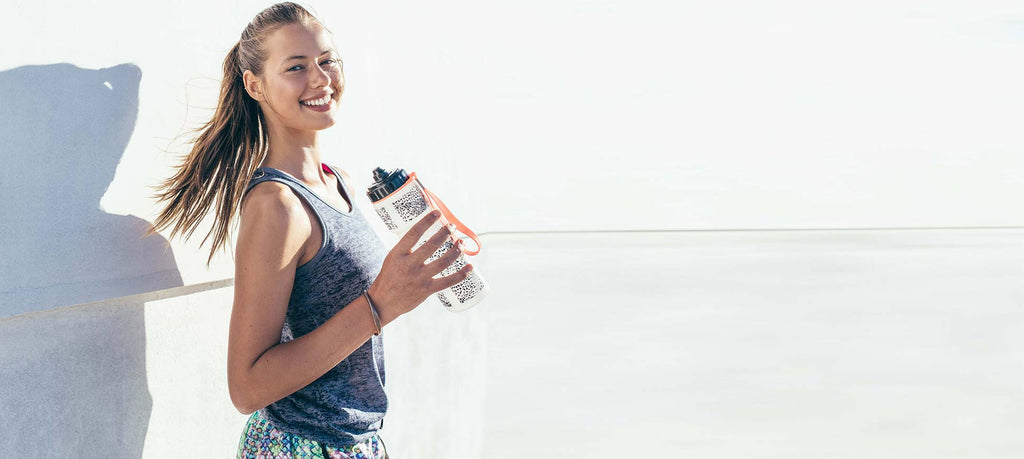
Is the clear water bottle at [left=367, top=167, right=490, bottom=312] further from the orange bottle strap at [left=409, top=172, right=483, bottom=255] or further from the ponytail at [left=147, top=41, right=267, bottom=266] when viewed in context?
the ponytail at [left=147, top=41, right=267, bottom=266]

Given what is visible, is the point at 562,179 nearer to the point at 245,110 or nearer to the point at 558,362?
the point at 558,362

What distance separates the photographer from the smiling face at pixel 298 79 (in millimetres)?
1029

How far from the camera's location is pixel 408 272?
36.8 inches

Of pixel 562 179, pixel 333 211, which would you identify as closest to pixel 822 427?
pixel 333 211

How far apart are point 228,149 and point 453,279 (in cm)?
33

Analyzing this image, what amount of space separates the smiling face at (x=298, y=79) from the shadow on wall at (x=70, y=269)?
148 millimetres

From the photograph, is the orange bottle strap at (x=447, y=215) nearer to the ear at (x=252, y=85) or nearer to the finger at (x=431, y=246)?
the finger at (x=431, y=246)

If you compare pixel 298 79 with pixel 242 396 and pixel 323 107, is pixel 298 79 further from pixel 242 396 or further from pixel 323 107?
pixel 242 396

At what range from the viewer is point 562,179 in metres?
18.8

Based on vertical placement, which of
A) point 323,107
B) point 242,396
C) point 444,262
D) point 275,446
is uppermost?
point 323,107

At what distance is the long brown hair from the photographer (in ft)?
3.44

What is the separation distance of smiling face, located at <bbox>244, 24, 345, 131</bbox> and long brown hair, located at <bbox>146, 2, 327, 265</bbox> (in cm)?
1

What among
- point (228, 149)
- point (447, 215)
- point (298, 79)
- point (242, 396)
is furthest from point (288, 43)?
point (242, 396)

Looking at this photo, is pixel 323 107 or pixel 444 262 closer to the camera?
pixel 444 262
